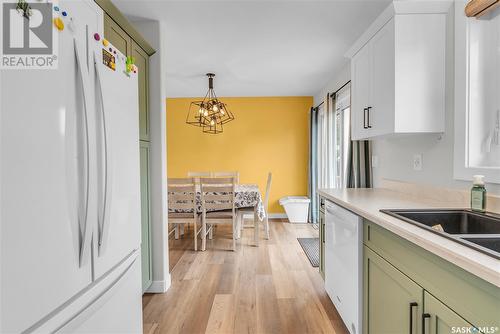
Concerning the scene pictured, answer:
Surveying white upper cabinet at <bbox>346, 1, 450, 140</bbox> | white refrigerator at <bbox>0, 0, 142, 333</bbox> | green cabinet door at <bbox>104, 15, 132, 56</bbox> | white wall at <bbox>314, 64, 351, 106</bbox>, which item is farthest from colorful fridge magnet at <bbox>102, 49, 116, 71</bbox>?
white wall at <bbox>314, 64, 351, 106</bbox>

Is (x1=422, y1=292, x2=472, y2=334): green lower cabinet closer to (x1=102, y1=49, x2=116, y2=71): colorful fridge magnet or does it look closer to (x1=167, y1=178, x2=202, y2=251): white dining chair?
(x1=102, y1=49, x2=116, y2=71): colorful fridge magnet

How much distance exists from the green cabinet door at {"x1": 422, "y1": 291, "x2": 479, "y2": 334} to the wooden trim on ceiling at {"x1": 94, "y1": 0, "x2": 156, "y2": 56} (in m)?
2.23

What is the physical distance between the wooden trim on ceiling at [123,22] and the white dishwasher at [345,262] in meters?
1.99

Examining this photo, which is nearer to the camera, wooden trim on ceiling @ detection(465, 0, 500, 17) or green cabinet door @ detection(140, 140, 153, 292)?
wooden trim on ceiling @ detection(465, 0, 500, 17)

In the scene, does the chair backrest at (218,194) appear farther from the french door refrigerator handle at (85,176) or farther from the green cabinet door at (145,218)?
the french door refrigerator handle at (85,176)

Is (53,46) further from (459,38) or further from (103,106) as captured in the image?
(459,38)

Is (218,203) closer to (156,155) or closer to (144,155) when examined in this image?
(156,155)

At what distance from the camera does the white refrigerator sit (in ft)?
2.28

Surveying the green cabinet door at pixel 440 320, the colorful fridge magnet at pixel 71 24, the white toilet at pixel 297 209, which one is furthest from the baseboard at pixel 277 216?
the colorful fridge magnet at pixel 71 24

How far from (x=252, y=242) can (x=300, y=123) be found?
8.84 ft

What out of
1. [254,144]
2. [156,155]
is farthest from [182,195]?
[254,144]

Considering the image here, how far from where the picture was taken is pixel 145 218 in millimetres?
2324

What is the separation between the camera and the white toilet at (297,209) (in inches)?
197

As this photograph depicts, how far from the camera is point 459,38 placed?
1.64 meters
